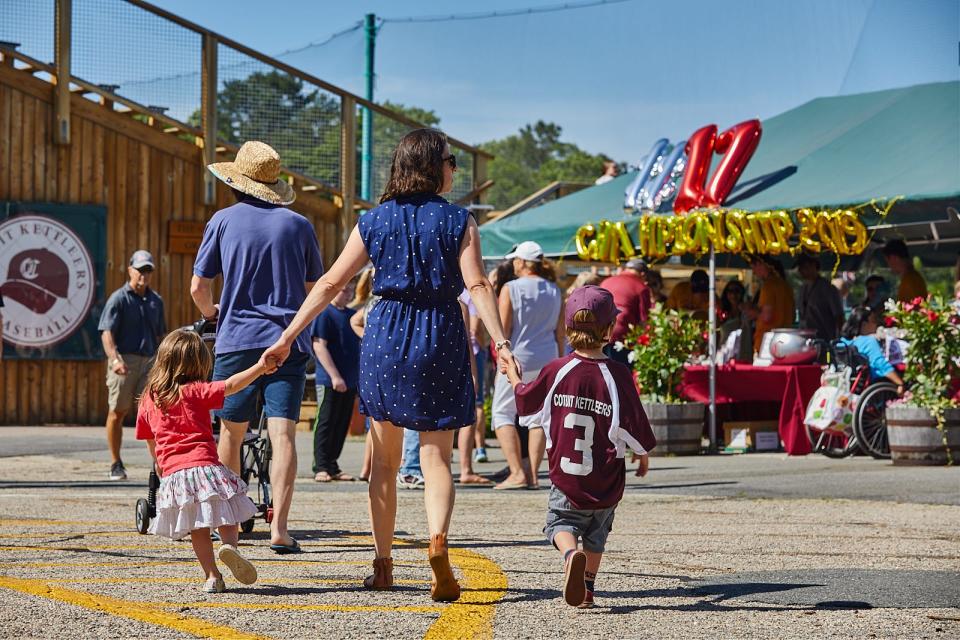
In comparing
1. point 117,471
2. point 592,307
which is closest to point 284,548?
point 592,307

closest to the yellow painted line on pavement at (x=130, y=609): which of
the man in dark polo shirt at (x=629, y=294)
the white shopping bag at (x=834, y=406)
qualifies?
the man in dark polo shirt at (x=629, y=294)

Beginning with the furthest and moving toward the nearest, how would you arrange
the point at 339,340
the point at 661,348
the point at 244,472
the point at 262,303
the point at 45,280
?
1. the point at 45,280
2. the point at 661,348
3. the point at 339,340
4. the point at 244,472
5. the point at 262,303

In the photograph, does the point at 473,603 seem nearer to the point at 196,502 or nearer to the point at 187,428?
the point at 196,502

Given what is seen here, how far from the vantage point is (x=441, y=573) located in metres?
5.55

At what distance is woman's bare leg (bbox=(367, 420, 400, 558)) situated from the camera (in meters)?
5.98

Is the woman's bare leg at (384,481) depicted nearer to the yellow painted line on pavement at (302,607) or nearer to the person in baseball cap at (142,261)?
the yellow painted line on pavement at (302,607)

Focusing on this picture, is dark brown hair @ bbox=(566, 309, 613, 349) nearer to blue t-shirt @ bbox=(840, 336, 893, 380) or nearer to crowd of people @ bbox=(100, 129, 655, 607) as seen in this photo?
crowd of people @ bbox=(100, 129, 655, 607)

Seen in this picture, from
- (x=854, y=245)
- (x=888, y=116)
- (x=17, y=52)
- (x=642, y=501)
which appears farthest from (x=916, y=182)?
(x=17, y=52)

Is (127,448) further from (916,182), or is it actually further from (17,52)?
(916,182)

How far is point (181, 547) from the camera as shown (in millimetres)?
7285

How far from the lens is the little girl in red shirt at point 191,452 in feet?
19.4

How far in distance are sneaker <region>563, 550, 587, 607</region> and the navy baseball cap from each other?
100 centimetres

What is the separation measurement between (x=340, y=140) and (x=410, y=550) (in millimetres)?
14867

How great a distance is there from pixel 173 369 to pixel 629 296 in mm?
8361
